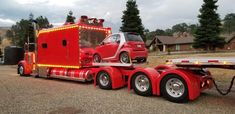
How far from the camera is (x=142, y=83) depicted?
8922 millimetres

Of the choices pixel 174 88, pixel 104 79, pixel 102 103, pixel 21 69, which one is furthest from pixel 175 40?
pixel 102 103

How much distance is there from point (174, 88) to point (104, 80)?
3.49m

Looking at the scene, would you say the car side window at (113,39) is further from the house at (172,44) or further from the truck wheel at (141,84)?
the house at (172,44)

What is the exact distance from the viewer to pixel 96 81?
10742 millimetres

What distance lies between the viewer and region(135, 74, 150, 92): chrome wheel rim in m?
8.72

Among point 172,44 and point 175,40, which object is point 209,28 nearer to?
point 172,44

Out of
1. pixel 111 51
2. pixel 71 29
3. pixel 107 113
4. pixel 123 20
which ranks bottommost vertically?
pixel 107 113

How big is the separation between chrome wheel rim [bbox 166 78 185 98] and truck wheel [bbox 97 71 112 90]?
2.81 m

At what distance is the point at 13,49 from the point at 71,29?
63.0ft

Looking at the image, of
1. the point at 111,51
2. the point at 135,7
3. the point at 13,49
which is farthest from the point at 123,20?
the point at 111,51

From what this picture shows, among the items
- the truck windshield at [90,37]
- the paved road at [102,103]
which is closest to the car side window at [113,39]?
the truck windshield at [90,37]

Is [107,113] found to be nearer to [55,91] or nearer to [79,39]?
[55,91]

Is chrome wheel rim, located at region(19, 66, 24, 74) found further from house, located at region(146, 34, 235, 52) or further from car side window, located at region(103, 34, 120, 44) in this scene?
house, located at region(146, 34, 235, 52)

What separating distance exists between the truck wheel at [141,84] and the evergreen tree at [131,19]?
1436 inches
